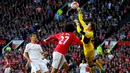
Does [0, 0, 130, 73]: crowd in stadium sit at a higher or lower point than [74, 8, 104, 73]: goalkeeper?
lower

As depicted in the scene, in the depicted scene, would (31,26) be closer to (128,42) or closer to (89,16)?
(89,16)

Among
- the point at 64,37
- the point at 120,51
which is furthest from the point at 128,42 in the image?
the point at 64,37

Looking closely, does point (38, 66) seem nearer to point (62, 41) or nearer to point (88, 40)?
point (62, 41)

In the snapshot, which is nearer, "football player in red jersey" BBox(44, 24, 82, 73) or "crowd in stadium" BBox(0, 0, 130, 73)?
"football player in red jersey" BBox(44, 24, 82, 73)

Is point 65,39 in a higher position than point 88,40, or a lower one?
higher

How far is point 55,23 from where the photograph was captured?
33.3 metres

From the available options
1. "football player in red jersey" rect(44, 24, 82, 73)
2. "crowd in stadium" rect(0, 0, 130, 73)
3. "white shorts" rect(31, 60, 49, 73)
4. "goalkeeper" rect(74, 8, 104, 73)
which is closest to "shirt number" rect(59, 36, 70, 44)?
"football player in red jersey" rect(44, 24, 82, 73)

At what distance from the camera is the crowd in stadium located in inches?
1064

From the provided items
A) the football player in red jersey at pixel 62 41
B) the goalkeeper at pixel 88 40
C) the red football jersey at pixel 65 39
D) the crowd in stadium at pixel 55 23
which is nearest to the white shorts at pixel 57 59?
the football player in red jersey at pixel 62 41

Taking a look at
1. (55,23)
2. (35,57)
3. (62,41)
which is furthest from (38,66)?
(55,23)

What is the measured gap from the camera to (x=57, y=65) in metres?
16.8

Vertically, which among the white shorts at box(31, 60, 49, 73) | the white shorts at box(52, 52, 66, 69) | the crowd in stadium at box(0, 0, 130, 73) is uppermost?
the white shorts at box(52, 52, 66, 69)

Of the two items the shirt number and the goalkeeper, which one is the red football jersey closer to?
the shirt number

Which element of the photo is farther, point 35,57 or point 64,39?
point 35,57
